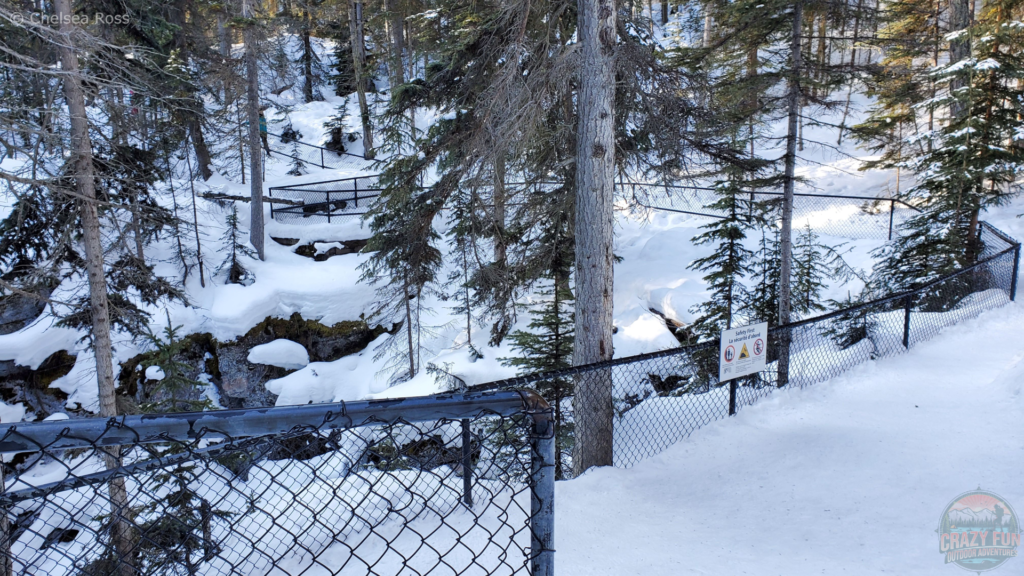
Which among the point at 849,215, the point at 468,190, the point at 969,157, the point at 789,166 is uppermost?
the point at 969,157

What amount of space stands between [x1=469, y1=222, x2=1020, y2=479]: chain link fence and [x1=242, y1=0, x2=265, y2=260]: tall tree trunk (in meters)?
11.8

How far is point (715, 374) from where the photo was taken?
1066 centimetres

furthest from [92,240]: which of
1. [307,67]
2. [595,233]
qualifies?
[307,67]

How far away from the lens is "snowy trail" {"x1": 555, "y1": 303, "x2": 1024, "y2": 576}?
396cm

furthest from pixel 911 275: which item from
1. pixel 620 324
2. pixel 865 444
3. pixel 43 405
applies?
pixel 43 405

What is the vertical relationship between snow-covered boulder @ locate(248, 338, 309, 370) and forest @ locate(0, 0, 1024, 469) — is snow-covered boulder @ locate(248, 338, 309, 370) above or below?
below

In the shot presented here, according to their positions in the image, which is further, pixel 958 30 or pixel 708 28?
pixel 708 28

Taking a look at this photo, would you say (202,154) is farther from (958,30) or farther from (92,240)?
(958,30)

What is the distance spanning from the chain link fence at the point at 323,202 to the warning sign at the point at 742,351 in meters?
15.2

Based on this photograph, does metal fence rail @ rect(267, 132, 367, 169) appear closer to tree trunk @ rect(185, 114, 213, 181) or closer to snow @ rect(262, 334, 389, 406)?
tree trunk @ rect(185, 114, 213, 181)

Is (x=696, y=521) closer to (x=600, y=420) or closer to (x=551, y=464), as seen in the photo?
(x=600, y=420)

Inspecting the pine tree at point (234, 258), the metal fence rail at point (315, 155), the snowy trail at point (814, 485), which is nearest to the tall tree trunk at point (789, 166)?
the snowy trail at point (814, 485)

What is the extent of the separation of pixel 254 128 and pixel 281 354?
6.51 m

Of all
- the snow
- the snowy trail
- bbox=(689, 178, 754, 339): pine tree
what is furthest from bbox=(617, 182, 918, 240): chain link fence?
the snowy trail
